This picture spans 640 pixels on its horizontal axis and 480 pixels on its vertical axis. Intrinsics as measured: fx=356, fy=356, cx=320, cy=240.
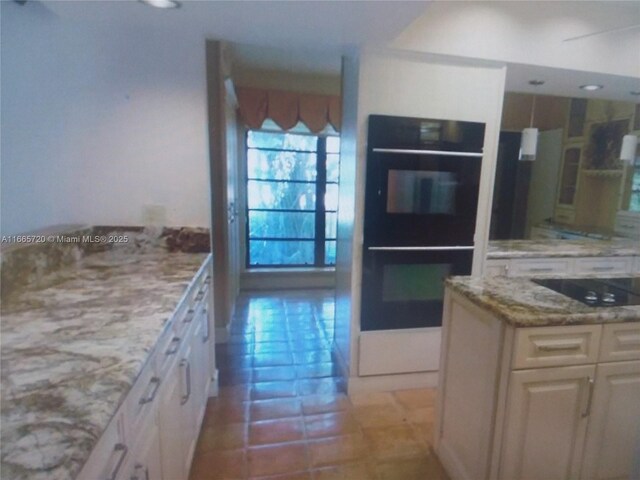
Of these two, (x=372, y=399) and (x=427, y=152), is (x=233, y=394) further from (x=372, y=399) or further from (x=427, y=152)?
(x=427, y=152)

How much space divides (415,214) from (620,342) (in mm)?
1098

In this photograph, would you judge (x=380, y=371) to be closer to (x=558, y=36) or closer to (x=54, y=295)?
(x=54, y=295)

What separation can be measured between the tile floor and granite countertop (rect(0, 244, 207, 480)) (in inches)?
37.2

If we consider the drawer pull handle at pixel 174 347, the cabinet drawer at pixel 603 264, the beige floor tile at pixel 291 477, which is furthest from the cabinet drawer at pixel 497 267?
the drawer pull handle at pixel 174 347

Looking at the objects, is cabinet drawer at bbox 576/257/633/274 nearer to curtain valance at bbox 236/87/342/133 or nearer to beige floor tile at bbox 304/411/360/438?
beige floor tile at bbox 304/411/360/438

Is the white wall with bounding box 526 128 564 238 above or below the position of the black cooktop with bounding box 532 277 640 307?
above

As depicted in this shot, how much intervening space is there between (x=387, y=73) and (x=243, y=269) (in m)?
3.02

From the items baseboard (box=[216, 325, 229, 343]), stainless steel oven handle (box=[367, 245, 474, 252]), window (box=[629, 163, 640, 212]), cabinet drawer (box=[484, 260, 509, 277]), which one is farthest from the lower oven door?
window (box=[629, 163, 640, 212])

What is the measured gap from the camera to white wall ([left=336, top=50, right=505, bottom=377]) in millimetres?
1978

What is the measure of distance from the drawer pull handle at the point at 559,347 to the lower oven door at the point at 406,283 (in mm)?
973

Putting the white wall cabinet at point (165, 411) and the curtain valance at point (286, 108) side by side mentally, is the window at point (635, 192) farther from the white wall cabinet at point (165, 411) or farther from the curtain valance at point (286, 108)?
the white wall cabinet at point (165, 411)

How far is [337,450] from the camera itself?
71.6 inches

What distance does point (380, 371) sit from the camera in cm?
229

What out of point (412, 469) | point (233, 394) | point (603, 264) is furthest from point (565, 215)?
point (233, 394)
